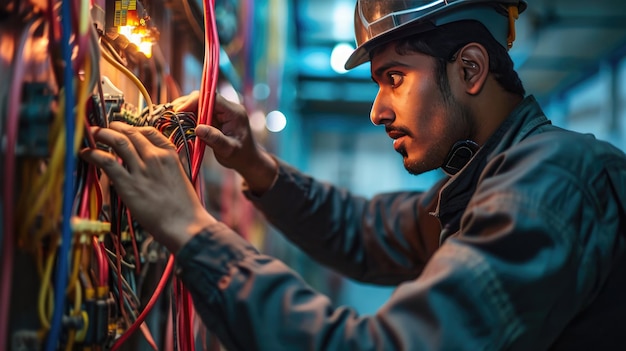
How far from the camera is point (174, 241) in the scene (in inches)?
33.4

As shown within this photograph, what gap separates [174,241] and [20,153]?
9.8 inches

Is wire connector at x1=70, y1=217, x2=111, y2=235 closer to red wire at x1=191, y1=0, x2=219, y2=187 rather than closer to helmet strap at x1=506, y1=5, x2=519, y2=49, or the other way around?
red wire at x1=191, y1=0, x2=219, y2=187

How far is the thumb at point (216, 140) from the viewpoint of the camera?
1.09m

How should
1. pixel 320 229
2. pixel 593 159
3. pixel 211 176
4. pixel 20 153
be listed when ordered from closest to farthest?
pixel 20 153 < pixel 593 159 < pixel 320 229 < pixel 211 176

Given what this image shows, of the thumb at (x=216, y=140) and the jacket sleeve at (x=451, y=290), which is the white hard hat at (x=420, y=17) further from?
the jacket sleeve at (x=451, y=290)

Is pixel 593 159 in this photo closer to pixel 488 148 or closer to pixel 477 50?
pixel 488 148

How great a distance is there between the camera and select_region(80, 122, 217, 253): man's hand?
838 millimetres

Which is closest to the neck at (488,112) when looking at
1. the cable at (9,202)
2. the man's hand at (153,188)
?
the man's hand at (153,188)

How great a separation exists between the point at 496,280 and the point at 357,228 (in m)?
0.96

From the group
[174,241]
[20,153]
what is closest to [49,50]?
[20,153]

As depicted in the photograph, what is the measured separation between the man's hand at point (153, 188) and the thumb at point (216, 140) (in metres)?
0.22

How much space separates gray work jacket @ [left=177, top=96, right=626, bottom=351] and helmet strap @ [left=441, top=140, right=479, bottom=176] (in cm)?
24

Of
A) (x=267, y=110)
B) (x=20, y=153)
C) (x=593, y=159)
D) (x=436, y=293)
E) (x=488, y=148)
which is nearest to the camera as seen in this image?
(x=20, y=153)

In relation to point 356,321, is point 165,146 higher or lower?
higher
